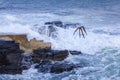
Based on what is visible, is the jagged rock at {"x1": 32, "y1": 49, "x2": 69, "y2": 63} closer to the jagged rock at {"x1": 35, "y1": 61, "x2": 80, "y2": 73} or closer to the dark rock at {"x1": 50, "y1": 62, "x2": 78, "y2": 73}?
the jagged rock at {"x1": 35, "y1": 61, "x2": 80, "y2": 73}

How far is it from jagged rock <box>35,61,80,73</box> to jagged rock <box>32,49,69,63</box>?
11.0 inches

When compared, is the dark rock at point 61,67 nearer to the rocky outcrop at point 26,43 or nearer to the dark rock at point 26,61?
the dark rock at point 26,61

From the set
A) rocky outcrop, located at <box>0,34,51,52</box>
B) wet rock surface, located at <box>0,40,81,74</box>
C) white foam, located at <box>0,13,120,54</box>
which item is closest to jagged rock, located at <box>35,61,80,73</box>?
wet rock surface, located at <box>0,40,81,74</box>

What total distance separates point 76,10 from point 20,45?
11.2m

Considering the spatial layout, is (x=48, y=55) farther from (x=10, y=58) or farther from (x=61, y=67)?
(x=10, y=58)

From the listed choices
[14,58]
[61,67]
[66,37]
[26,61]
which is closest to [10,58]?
[14,58]

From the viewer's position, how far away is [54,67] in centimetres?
1541

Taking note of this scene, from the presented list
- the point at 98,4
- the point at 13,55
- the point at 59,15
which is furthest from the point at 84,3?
the point at 13,55

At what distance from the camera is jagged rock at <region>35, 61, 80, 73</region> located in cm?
1535

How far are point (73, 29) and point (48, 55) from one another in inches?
196

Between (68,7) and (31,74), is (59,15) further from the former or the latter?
(31,74)

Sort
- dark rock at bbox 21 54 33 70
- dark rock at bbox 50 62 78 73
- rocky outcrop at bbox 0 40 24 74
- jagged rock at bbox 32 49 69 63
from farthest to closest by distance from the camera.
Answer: jagged rock at bbox 32 49 69 63 → dark rock at bbox 21 54 33 70 → dark rock at bbox 50 62 78 73 → rocky outcrop at bbox 0 40 24 74

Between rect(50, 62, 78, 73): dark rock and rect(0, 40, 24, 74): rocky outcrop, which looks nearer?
rect(0, 40, 24, 74): rocky outcrop

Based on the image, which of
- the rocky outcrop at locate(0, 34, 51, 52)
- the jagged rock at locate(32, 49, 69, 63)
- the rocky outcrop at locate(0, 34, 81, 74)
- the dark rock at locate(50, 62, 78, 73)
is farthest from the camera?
the rocky outcrop at locate(0, 34, 51, 52)
